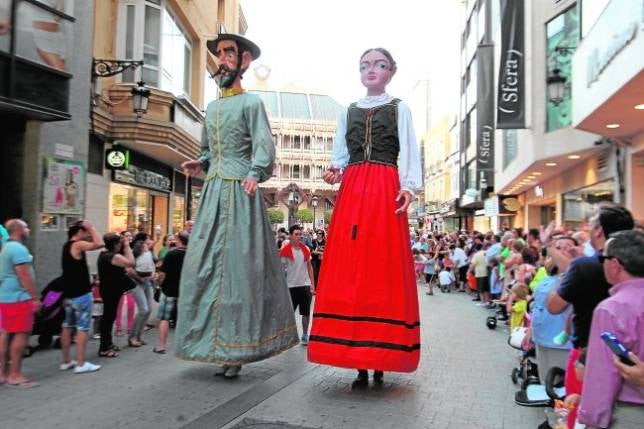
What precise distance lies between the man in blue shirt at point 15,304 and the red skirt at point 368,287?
2.68 m

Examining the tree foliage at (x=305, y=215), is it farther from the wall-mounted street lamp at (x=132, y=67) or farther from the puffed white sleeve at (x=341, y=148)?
the puffed white sleeve at (x=341, y=148)

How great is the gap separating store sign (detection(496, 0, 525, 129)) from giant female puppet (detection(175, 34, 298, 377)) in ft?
39.0

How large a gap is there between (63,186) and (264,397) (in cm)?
641

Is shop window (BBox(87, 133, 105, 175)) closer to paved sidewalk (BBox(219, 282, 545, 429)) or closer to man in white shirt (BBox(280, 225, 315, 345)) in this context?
man in white shirt (BBox(280, 225, 315, 345))

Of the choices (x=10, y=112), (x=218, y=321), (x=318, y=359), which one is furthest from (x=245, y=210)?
(x=10, y=112)

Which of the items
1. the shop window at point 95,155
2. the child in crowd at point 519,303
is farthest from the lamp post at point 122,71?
the child in crowd at point 519,303

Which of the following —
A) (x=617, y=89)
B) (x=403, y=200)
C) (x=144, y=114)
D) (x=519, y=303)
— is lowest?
(x=519, y=303)

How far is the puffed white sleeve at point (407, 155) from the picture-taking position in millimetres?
4896

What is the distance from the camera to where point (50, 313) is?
6.46 metres

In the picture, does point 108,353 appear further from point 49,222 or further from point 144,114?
point 144,114

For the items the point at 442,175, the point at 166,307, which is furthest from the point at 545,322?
the point at 442,175

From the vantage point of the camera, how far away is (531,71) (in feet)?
50.1

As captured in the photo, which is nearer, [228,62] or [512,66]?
[228,62]

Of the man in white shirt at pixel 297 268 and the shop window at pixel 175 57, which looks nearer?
the man in white shirt at pixel 297 268
